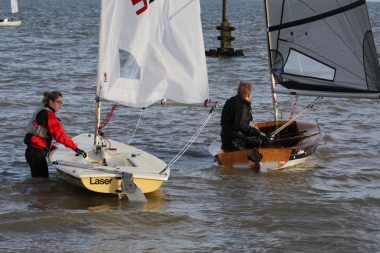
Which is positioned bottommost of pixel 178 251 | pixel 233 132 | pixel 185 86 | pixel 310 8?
pixel 178 251

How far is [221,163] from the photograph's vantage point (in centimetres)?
842

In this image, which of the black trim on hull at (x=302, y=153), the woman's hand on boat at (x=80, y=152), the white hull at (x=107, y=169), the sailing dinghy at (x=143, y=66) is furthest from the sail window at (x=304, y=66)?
the woman's hand on boat at (x=80, y=152)

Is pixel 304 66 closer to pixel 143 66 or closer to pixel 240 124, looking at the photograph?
pixel 240 124

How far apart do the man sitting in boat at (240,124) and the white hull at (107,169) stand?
3.95 ft

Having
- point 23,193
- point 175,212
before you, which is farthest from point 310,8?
point 23,193

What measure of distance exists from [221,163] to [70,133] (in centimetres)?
331

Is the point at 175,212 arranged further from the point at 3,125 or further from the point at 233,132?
the point at 3,125

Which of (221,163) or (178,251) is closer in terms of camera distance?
(178,251)

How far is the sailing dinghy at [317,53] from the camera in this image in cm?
929

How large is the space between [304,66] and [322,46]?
1.17 feet

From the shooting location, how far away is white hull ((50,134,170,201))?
6.77 meters

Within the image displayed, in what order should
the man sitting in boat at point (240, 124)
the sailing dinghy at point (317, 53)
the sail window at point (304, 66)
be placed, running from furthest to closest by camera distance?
the sail window at point (304, 66)
the sailing dinghy at point (317, 53)
the man sitting in boat at point (240, 124)

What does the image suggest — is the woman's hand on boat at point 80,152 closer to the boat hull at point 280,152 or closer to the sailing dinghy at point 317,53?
the boat hull at point 280,152

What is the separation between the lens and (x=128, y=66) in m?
7.21
